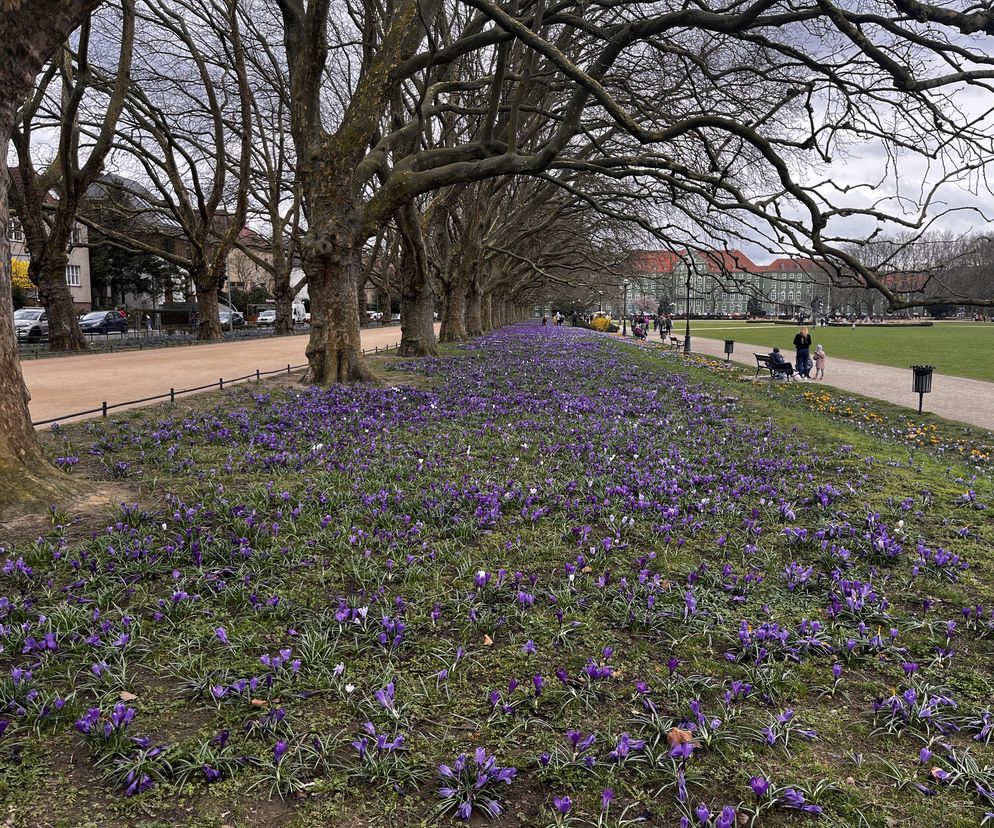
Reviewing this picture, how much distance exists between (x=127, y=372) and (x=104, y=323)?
29143 mm

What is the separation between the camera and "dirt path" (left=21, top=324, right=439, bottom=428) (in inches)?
438

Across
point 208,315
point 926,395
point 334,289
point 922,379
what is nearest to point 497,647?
point 334,289

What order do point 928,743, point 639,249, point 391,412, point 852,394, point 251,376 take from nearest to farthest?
1. point 928,743
2. point 391,412
3. point 251,376
4. point 852,394
5. point 639,249

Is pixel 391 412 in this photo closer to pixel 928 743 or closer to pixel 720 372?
pixel 928 743

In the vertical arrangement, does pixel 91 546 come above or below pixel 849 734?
above

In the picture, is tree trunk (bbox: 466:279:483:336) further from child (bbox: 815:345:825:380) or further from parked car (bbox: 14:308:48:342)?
parked car (bbox: 14:308:48:342)

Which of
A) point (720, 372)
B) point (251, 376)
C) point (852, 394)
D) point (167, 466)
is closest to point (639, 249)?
point (720, 372)

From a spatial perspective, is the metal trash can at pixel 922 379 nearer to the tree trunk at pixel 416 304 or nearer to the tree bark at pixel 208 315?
the tree trunk at pixel 416 304

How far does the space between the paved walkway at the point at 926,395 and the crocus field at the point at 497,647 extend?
802 cm

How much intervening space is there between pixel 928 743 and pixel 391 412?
778 cm

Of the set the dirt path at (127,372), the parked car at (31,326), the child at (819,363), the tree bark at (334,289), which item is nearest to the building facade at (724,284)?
the child at (819,363)

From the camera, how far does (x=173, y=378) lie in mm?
14484

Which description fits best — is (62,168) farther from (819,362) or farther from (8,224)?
(819,362)

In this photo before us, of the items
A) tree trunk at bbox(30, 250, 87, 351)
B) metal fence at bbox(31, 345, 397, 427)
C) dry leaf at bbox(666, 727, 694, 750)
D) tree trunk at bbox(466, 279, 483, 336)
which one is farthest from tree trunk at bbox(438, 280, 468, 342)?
dry leaf at bbox(666, 727, 694, 750)
